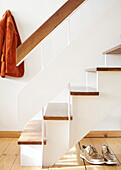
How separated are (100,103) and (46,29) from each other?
2.33 ft

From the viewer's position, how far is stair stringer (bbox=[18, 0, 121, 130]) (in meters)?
1.66

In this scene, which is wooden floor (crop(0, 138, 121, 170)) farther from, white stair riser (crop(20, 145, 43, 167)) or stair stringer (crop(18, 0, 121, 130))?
stair stringer (crop(18, 0, 121, 130))

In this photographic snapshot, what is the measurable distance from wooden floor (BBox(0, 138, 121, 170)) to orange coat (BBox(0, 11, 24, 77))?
→ 0.82 meters

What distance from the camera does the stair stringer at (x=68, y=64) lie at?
65.3 inches

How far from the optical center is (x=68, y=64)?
1706mm

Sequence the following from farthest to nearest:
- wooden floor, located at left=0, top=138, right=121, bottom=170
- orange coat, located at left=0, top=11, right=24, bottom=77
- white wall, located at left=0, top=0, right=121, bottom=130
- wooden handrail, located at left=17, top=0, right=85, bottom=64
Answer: white wall, located at left=0, top=0, right=121, bottom=130 < orange coat, located at left=0, top=11, right=24, bottom=77 < wooden floor, located at left=0, top=138, right=121, bottom=170 < wooden handrail, located at left=17, top=0, right=85, bottom=64

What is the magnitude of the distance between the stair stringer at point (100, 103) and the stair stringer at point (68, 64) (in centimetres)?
25

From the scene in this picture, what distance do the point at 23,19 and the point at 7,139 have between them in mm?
1460

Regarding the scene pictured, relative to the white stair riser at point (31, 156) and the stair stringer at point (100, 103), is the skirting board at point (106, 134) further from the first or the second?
the stair stringer at point (100, 103)

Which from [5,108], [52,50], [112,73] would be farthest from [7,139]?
[112,73]

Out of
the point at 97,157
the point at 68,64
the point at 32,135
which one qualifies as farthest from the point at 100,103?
the point at 32,135

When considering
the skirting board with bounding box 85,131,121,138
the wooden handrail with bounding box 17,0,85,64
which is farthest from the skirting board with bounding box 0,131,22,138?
the wooden handrail with bounding box 17,0,85,64

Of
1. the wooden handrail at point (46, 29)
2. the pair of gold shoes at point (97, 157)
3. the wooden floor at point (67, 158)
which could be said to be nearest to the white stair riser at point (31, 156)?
the wooden floor at point (67, 158)

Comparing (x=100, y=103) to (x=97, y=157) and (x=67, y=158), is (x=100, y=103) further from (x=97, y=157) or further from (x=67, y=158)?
(x=67, y=158)
